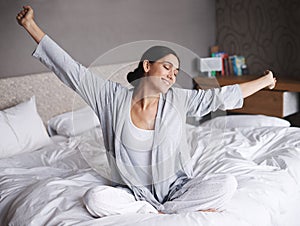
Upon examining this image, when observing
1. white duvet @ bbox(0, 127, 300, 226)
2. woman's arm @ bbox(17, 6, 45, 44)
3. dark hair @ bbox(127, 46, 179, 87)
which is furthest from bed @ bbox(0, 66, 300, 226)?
woman's arm @ bbox(17, 6, 45, 44)

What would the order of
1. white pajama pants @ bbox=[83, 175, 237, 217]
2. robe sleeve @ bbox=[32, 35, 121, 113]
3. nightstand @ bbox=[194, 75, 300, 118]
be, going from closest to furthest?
1. white pajama pants @ bbox=[83, 175, 237, 217]
2. robe sleeve @ bbox=[32, 35, 121, 113]
3. nightstand @ bbox=[194, 75, 300, 118]

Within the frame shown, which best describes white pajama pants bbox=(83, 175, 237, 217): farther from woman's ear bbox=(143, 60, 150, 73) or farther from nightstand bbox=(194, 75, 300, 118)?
nightstand bbox=(194, 75, 300, 118)

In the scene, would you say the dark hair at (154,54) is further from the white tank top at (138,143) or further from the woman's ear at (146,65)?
the white tank top at (138,143)

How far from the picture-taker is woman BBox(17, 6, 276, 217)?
180cm

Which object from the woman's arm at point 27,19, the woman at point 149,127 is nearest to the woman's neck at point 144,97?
the woman at point 149,127

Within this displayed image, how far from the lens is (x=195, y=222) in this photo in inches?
65.4

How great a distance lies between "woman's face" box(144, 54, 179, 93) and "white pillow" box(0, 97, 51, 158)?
1267 mm

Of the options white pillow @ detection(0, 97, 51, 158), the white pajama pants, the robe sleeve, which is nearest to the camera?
the white pajama pants

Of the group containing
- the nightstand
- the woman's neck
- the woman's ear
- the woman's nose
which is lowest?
the nightstand

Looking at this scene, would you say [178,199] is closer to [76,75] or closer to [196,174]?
[196,174]

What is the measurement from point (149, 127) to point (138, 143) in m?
0.08

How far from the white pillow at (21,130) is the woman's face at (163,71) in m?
1.27

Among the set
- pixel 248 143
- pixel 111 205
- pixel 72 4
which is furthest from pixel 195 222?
pixel 72 4

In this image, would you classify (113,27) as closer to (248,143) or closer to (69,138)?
(69,138)
